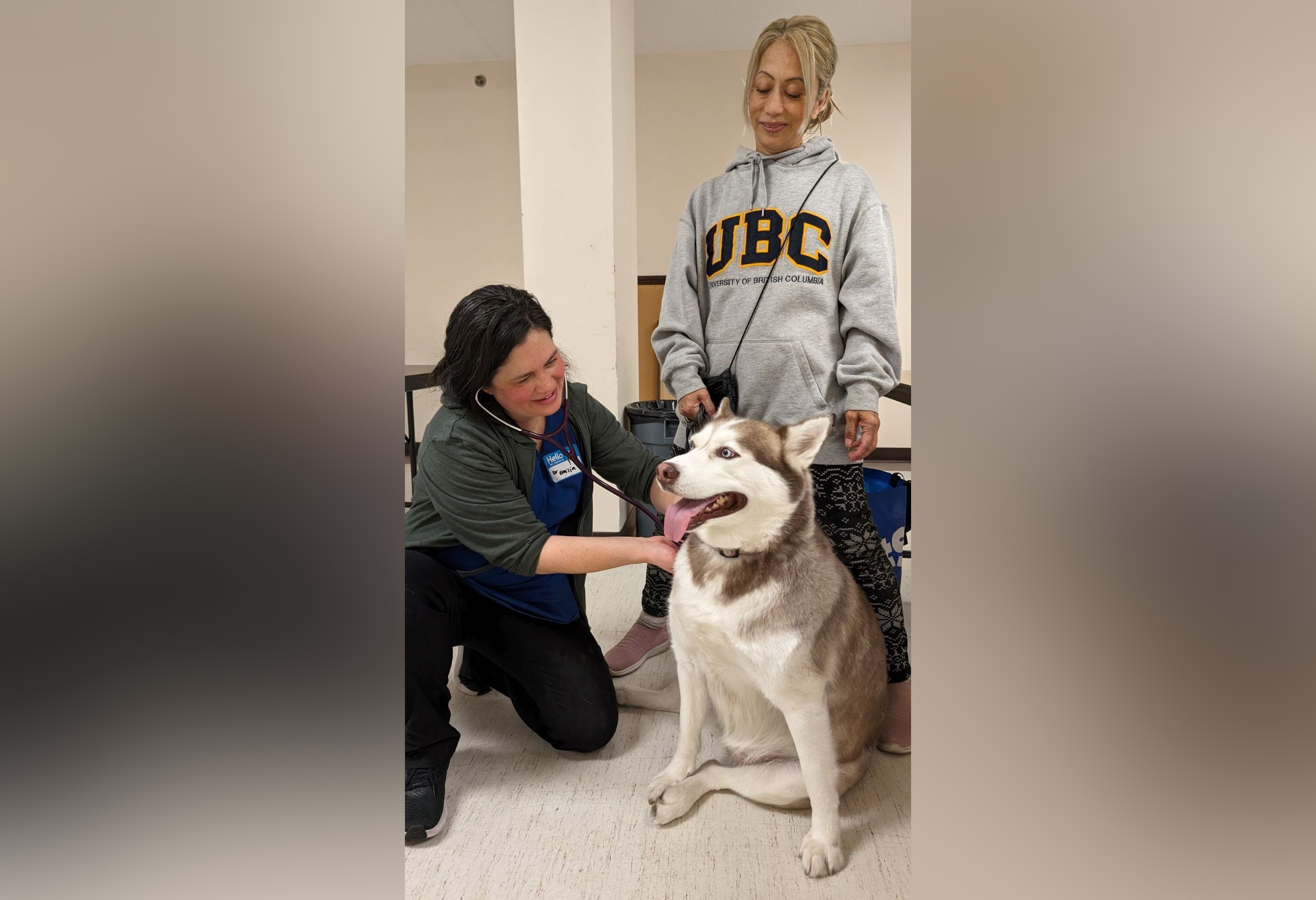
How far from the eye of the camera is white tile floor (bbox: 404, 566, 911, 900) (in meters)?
1.06

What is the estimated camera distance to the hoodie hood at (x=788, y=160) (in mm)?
1493

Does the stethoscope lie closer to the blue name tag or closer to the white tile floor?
the blue name tag

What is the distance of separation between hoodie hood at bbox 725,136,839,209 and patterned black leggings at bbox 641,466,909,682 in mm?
592

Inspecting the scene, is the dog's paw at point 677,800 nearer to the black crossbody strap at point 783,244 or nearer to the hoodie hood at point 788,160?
the black crossbody strap at point 783,244

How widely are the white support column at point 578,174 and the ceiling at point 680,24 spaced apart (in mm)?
1543

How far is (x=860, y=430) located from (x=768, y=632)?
1.60 ft

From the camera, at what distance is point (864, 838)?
1.17 m

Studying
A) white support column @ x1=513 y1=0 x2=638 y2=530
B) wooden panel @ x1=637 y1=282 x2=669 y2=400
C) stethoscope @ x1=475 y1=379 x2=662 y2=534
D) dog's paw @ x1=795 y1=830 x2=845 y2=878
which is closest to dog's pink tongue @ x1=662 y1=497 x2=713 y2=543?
stethoscope @ x1=475 y1=379 x2=662 y2=534
